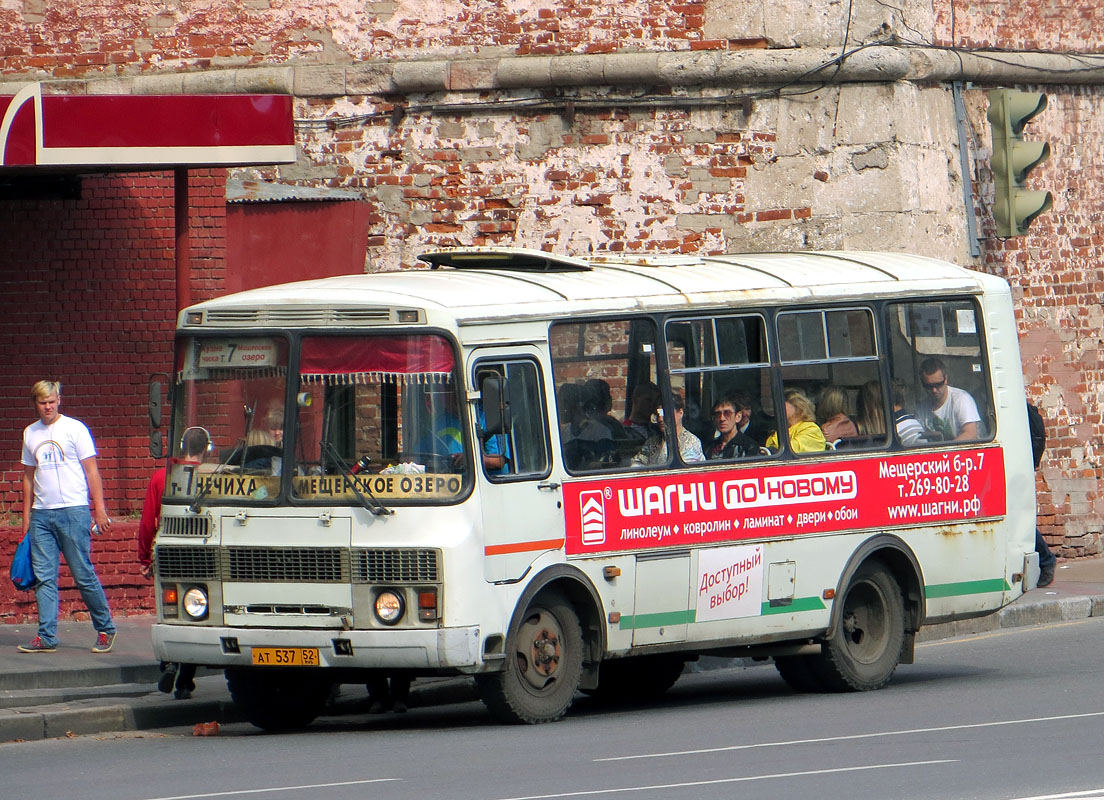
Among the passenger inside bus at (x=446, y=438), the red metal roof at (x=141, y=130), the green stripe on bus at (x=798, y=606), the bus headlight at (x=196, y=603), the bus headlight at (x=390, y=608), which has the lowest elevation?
the green stripe on bus at (x=798, y=606)

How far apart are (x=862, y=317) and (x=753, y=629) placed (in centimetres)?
215

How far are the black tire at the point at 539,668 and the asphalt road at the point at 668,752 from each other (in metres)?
0.14

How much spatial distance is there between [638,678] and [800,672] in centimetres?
103

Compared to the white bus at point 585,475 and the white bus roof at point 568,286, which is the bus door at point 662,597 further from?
the white bus roof at point 568,286

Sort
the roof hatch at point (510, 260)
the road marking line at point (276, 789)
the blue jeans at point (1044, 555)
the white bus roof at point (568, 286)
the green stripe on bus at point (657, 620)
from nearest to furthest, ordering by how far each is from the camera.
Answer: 1. the road marking line at point (276, 789)
2. the white bus roof at point (568, 286)
3. the green stripe on bus at point (657, 620)
4. the roof hatch at point (510, 260)
5. the blue jeans at point (1044, 555)

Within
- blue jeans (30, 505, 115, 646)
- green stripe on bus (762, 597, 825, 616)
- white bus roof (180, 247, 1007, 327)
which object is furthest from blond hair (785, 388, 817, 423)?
blue jeans (30, 505, 115, 646)

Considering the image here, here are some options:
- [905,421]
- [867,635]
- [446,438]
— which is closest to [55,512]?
[446,438]

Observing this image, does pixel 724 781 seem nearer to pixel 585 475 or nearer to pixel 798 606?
pixel 585 475

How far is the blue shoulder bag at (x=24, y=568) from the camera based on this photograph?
12797 mm

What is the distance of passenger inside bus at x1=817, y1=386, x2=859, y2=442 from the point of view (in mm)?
12000

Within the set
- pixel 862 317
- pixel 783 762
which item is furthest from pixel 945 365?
pixel 783 762

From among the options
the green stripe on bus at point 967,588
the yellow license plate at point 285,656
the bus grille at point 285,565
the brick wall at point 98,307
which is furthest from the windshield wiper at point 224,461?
the brick wall at point 98,307

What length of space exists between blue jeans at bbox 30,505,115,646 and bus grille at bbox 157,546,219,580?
230cm

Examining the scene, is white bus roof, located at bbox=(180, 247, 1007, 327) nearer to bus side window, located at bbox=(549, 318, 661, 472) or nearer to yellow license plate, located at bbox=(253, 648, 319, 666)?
bus side window, located at bbox=(549, 318, 661, 472)
